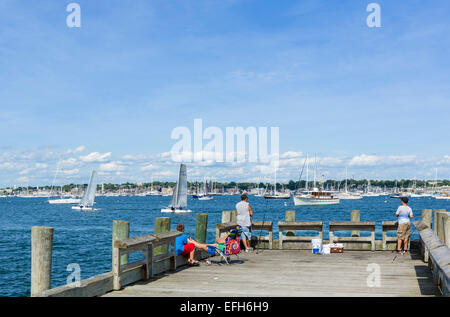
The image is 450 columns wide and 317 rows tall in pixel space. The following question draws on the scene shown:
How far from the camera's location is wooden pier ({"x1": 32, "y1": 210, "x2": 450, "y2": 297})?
8414 millimetres

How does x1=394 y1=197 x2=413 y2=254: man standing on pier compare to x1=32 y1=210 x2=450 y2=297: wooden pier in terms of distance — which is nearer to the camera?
x1=32 y1=210 x2=450 y2=297: wooden pier

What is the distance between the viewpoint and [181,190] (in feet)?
272

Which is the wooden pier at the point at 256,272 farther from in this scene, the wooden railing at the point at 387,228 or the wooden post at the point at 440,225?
the wooden railing at the point at 387,228

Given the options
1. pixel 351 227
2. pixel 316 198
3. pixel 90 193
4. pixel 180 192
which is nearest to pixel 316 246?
pixel 351 227

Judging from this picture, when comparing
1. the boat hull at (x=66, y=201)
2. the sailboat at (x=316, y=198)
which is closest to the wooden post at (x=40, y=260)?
the sailboat at (x=316, y=198)

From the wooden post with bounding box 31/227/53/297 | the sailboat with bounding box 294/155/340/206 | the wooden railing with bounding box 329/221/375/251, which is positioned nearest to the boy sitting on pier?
the wooden post with bounding box 31/227/53/297

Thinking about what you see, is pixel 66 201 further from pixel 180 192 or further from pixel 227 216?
pixel 227 216

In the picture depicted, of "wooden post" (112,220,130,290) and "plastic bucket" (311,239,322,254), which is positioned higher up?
"wooden post" (112,220,130,290)

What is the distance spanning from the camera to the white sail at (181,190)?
77.2m

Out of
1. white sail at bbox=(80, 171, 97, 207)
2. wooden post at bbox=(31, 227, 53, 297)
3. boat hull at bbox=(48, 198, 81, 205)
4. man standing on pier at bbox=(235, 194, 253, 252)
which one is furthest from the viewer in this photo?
boat hull at bbox=(48, 198, 81, 205)

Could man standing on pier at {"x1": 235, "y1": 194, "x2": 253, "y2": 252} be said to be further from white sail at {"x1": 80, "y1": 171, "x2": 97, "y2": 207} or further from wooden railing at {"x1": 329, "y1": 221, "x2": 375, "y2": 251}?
white sail at {"x1": 80, "y1": 171, "x2": 97, "y2": 207}

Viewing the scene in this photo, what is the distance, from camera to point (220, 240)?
13.4 m
